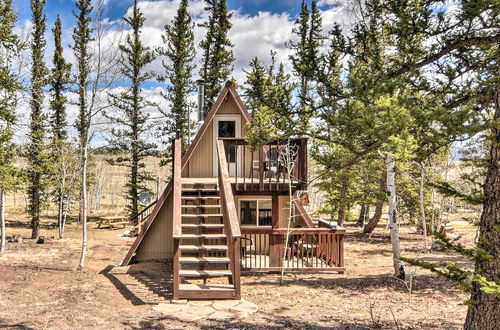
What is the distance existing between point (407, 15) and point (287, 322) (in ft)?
17.4

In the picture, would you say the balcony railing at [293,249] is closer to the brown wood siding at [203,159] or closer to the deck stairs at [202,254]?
the deck stairs at [202,254]

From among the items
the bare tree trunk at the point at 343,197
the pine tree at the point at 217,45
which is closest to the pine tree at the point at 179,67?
the pine tree at the point at 217,45

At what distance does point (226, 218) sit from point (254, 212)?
359 cm

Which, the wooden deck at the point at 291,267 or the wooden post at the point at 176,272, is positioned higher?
the wooden post at the point at 176,272

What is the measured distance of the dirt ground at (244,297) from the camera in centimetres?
621

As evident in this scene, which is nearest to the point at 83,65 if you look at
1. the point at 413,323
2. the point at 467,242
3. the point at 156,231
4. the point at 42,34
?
the point at 156,231

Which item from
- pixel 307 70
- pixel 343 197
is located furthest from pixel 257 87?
pixel 343 197

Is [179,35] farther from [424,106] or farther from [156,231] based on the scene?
[424,106]

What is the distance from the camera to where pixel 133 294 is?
8.05 m

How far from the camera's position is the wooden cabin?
799 cm

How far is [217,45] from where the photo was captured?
26672 mm

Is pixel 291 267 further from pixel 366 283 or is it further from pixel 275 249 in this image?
pixel 366 283

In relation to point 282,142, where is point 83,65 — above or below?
above

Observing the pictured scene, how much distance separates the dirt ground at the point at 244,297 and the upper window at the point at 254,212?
2.67 meters
